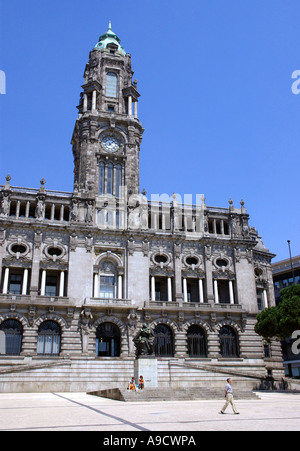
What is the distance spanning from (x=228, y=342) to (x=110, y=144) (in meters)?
30.3

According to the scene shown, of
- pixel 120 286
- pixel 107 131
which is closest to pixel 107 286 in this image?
pixel 120 286

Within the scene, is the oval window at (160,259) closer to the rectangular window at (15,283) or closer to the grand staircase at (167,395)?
the rectangular window at (15,283)

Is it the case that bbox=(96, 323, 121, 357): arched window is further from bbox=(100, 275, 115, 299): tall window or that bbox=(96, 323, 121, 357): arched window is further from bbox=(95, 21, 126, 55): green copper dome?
bbox=(95, 21, 126, 55): green copper dome

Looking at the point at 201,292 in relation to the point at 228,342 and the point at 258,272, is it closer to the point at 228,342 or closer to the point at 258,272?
the point at 228,342

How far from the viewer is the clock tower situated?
194ft

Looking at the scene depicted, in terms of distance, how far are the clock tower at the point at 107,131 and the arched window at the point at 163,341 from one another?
54.9 ft

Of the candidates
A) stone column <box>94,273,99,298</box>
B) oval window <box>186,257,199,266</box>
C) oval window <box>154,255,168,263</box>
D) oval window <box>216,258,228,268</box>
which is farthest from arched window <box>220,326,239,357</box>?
stone column <box>94,273,99,298</box>

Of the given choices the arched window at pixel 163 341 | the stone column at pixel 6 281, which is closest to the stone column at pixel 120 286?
the arched window at pixel 163 341

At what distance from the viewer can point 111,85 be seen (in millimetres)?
65688

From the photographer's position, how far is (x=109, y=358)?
48.1m

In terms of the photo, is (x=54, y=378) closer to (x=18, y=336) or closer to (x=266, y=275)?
(x=18, y=336)

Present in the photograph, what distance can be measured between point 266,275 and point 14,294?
113ft
